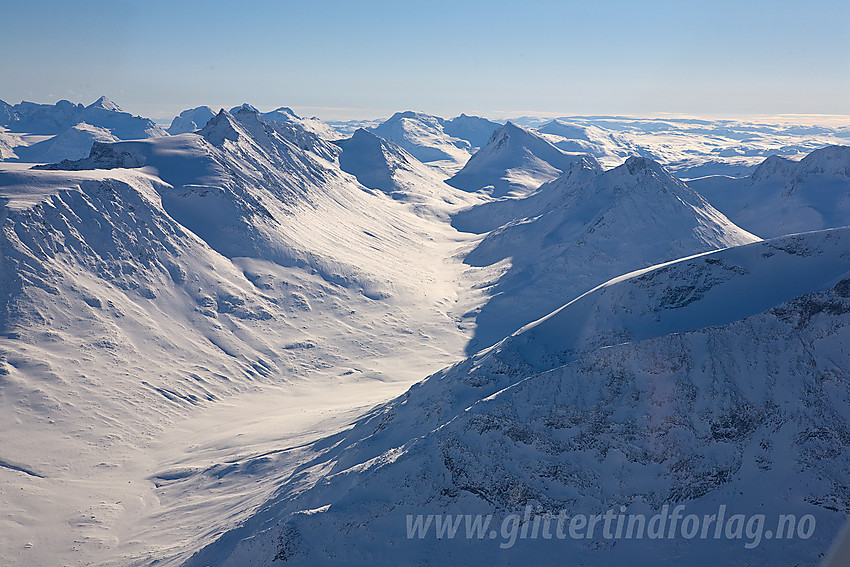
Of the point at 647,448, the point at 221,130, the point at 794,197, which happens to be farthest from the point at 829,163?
the point at 221,130

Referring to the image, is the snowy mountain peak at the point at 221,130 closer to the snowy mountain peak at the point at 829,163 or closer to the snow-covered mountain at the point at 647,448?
the snow-covered mountain at the point at 647,448

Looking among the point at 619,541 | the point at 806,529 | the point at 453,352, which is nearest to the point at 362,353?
the point at 453,352

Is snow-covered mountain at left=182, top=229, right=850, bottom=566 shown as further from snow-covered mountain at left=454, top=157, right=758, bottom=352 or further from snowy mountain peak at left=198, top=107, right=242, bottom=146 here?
snowy mountain peak at left=198, top=107, right=242, bottom=146

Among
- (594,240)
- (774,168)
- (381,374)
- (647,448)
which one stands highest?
(774,168)

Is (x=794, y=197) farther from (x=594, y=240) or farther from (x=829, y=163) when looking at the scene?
(x=594, y=240)

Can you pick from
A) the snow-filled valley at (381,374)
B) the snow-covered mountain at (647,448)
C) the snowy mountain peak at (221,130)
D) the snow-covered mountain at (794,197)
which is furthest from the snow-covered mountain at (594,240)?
the snowy mountain peak at (221,130)

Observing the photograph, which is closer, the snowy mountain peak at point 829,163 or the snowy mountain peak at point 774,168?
the snowy mountain peak at point 829,163

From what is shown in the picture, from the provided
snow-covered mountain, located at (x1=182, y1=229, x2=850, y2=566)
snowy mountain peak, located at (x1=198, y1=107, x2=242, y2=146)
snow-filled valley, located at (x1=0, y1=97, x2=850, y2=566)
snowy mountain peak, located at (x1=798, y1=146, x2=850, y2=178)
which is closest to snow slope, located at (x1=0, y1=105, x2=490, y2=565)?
snow-filled valley, located at (x1=0, y1=97, x2=850, y2=566)
